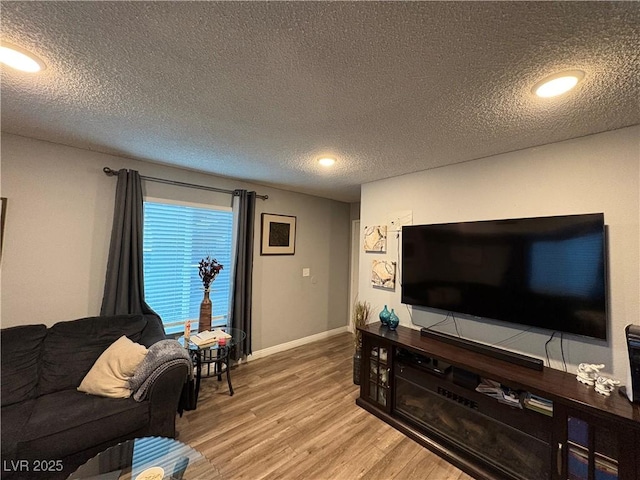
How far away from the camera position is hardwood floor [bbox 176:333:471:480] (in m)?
1.82

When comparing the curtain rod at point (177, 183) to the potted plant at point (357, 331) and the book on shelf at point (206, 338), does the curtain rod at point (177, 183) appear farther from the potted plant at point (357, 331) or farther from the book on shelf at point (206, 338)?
the potted plant at point (357, 331)

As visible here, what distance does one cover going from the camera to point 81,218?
242 centimetres

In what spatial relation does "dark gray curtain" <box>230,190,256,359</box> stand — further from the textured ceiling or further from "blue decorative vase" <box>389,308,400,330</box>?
"blue decorative vase" <box>389,308,400,330</box>

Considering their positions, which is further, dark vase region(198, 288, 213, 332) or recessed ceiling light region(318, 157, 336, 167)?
dark vase region(198, 288, 213, 332)

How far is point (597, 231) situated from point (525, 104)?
0.96 meters

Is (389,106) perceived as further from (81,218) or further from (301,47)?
(81,218)

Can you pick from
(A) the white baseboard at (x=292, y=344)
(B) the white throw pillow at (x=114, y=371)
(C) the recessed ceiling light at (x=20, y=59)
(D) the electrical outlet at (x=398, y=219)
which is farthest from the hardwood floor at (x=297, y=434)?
(C) the recessed ceiling light at (x=20, y=59)

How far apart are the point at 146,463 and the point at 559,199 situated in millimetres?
3210

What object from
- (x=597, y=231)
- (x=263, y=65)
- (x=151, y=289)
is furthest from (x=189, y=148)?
(x=597, y=231)

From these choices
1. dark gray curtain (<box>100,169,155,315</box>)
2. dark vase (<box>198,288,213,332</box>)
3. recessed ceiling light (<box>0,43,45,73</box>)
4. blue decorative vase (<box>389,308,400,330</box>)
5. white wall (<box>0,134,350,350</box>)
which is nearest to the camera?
recessed ceiling light (<box>0,43,45,73</box>)

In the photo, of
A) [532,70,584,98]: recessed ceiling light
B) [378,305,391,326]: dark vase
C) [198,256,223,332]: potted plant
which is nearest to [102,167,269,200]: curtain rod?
[198,256,223,332]: potted plant

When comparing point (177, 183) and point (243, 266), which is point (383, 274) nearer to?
point (243, 266)

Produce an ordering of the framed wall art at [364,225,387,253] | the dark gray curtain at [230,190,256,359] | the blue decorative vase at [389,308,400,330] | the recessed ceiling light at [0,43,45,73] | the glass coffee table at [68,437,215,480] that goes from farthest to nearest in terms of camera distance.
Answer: the dark gray curtain at [230,190,256,359]
the framed wall art at [364,225,387,253]
the blue decorative vase at [389,308,400,330]
the glass coffee table at [68,437,215,480]
the recessed ceiling light at [0,43,45,73]

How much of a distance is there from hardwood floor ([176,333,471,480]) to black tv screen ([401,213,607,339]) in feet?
3.97
